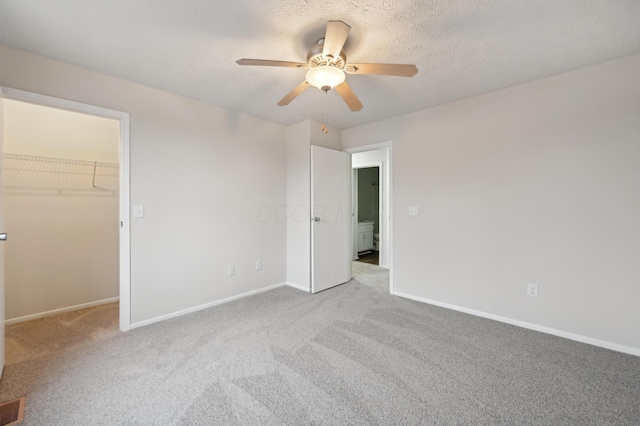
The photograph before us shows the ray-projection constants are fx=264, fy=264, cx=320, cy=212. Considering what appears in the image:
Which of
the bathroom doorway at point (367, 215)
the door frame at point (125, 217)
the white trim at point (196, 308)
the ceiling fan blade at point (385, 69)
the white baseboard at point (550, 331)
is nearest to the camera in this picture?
the ceiling fan blade at point (385, 69)

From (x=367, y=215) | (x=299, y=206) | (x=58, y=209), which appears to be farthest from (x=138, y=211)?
(x=367, y=215)

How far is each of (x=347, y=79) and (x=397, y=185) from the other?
57.8 inches

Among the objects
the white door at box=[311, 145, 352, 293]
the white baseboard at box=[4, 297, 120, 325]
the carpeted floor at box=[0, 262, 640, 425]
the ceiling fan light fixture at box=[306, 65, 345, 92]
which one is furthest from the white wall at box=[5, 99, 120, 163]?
the ceiling fan light fixture at box=[306, 65, 345, 92]

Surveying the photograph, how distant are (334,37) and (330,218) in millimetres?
2436

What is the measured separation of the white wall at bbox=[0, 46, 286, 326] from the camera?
2.26m

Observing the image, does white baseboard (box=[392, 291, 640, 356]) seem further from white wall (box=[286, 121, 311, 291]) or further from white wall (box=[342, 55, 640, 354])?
white wall (box=[286, 121, 311, 291])

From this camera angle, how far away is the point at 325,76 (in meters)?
1.71

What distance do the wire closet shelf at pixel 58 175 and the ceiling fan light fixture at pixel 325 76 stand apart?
283cm

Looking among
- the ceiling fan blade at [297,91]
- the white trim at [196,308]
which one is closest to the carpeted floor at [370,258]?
the white trim at [196,308]

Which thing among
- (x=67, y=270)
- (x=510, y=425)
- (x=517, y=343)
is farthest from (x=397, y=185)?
(x=67, y=270)

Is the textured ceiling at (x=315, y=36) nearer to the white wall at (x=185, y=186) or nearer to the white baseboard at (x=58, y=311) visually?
the white wall at (x=185, y=186)

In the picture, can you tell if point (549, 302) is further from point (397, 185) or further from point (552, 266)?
point (397, 185)

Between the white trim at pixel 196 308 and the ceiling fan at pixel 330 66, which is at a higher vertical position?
the ceiling fan at pixel 330 66

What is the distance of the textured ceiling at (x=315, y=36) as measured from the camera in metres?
1.53
